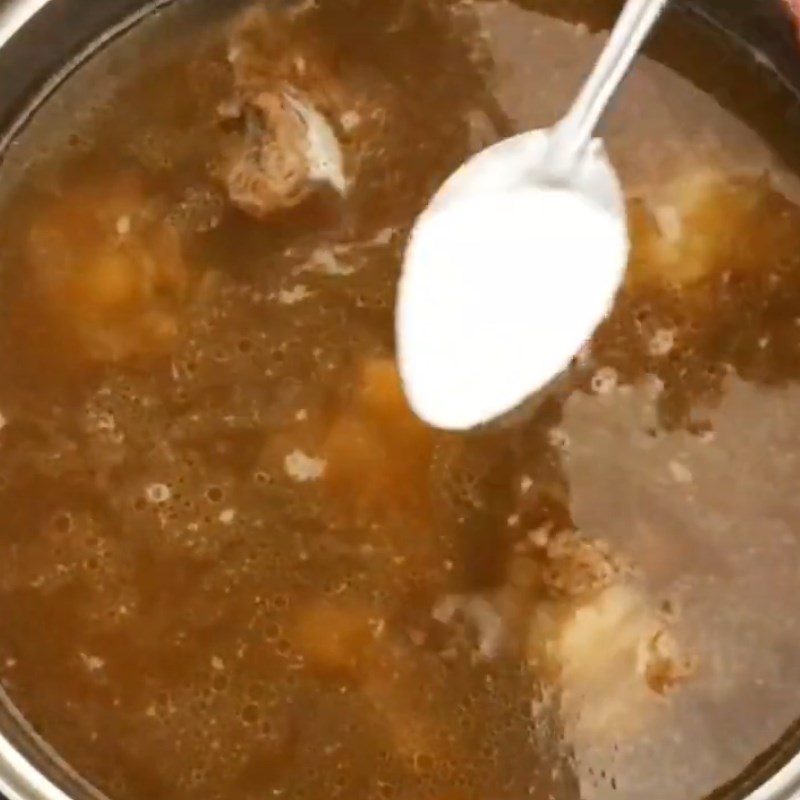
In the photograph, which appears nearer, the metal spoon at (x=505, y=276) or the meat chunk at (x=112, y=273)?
the metal spoon at (x=505, y=276)

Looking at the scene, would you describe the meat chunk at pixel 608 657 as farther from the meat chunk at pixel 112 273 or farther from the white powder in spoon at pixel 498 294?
the meat chunk at pixel 112 273

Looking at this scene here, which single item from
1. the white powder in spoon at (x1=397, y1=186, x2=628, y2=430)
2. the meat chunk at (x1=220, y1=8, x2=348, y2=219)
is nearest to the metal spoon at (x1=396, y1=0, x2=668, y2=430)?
the white powder in spoon at (x1=397, y1=186, x2=628, y2=430)

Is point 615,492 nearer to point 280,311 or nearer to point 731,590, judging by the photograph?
point 731,590

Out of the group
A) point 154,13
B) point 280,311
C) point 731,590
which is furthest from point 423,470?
point 154,13

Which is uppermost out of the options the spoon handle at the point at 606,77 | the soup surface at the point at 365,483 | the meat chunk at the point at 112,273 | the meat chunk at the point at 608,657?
the spoon handle at the point at 606,77

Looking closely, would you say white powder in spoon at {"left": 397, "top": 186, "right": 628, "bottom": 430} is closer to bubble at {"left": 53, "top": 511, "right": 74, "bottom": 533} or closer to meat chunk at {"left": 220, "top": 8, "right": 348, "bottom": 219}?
meat chunk at {"left": 220, "top": 8, "right": 348, "bottom": 219}

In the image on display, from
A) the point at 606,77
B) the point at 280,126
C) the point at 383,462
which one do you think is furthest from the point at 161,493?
the point at 606,77

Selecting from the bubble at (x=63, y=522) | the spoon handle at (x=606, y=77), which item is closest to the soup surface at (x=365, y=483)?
the bubble at (x=63, y=522)
